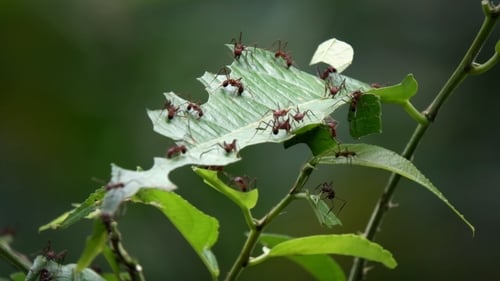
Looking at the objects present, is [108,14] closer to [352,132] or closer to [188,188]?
[188,188]

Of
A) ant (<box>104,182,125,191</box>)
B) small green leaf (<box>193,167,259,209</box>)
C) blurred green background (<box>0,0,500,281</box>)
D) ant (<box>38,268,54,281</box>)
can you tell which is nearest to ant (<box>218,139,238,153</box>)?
small green leaf (<box>193,167,259,209</box>)

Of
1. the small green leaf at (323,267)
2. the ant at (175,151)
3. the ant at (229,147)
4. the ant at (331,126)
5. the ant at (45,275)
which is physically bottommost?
the small green leaf at (323,267)

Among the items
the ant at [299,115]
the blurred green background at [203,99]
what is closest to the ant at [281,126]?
the ant at [299,115]

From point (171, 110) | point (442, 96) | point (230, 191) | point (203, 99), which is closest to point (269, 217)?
point (230, 191)

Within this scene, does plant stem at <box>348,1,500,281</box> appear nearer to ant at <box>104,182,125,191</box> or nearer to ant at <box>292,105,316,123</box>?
ant at <box>292,105,316,123</box>

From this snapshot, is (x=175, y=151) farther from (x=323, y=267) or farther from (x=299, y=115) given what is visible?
(x=323, y=267)

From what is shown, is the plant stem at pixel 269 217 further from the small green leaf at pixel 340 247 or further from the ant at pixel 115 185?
the ant at pixel 115 185
